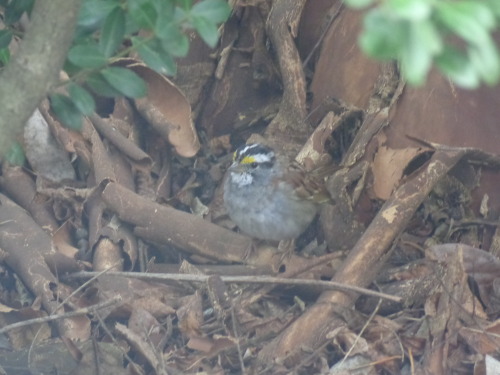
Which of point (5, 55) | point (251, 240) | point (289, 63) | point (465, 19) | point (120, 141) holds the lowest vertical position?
point (251, 240)

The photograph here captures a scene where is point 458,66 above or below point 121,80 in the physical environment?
above

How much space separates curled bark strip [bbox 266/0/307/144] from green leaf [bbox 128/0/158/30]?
140 inches

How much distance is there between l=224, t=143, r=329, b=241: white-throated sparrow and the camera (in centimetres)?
587

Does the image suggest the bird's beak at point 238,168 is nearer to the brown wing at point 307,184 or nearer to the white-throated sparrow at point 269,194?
the white-throated sparrow at point 269,194

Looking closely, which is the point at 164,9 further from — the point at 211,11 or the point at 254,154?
the point at 254,154

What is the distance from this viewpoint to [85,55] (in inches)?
115

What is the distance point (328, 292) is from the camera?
4.94 meters

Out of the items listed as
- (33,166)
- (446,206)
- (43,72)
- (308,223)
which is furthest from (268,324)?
(43,72)

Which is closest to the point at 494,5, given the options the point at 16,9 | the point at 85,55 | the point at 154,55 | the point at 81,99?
the point at 154,55

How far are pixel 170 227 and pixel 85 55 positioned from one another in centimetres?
273

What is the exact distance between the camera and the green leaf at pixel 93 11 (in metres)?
2.90

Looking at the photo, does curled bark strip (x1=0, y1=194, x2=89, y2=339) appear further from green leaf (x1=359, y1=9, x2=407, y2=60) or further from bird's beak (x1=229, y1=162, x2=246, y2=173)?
green leaf (x1=359, y1=9, x2=407, y2=60)

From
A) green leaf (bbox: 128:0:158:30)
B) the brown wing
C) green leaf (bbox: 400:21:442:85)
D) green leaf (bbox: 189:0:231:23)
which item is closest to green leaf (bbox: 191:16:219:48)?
green leaf (bbox: 189:0:231:23)

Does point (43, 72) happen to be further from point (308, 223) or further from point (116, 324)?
point (308, 223)
